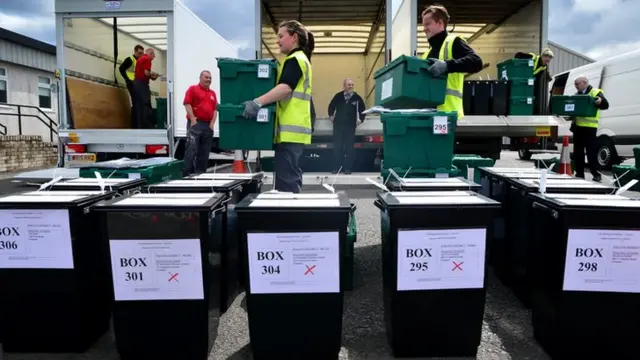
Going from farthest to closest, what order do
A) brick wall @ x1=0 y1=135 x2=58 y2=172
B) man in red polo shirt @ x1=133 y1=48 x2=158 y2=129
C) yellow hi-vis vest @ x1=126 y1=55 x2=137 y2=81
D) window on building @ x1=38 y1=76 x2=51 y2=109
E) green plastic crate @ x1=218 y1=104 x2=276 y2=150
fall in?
window on building @ x1=38 y1=76 x2=51 y2=109, brick wall @ x1=0 y1=135 x2=58 y2=172, yellow hi-vis vest @ x1=126 y1=55 x2=137 y2=81, man in red polo shirt @ x1=133 y1=48 x2=158 y2=129, green plastic crate @ x1=218 y1=104 x2=276 y2=150

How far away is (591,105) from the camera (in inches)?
304

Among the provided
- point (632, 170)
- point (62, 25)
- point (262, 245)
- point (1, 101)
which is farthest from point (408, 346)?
point (1, 101)

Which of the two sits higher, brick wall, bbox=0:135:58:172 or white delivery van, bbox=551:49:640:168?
white delivery van, bbox=551:49:640:168

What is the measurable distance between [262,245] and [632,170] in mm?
4064

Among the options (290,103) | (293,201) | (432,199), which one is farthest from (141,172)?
(432,199)

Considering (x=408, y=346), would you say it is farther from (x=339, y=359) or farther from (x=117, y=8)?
(x=117, y=8)

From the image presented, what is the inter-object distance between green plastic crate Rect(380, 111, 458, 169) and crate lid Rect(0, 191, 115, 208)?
2.19 m

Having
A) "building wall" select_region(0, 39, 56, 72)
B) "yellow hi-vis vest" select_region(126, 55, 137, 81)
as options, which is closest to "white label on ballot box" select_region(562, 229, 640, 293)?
"yellow hi-vis vest" select_region(126, 55, 137, 81)

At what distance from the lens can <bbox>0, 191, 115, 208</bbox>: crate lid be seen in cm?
236

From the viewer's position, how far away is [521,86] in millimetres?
7539

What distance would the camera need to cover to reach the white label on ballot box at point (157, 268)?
2.28 metres

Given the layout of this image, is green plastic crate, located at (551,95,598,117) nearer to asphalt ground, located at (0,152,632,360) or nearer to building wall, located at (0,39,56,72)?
asphalt ground, located at (0,152,632,360)

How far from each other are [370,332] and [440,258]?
0.71 m

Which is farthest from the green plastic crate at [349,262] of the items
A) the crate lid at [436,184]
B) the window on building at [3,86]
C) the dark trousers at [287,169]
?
the window on building at [3,86]
